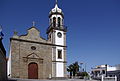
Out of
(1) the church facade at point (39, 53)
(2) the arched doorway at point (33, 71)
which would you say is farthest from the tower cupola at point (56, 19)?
(2) the arched doorway at point (33, 71)

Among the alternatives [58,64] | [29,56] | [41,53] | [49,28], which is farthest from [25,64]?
[49,28]

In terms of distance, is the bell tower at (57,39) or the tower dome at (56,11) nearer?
the bell tower at (57,39)

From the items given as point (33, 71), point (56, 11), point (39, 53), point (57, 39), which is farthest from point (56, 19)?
point (33, 71)

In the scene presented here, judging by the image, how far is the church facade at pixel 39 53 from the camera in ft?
98.4

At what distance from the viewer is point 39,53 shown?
32.3m

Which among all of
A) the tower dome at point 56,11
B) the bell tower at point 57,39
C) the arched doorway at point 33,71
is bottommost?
the arched doorway at point 33,71

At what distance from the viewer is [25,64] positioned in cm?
3067

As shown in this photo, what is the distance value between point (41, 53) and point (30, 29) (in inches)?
196

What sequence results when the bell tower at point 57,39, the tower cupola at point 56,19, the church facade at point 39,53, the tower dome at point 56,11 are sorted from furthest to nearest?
the tower dome at point 56,11 → the tower cupola at point 56,19 → the bell tower at point 57,39 → the church facade at point 39,53

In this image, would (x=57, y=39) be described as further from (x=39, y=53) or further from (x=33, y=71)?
(x=33, y=71)

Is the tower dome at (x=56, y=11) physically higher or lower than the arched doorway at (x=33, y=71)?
higher

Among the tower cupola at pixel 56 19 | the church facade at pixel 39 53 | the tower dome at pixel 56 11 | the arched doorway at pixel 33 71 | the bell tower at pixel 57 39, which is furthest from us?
the tower dome at pixel 56 11

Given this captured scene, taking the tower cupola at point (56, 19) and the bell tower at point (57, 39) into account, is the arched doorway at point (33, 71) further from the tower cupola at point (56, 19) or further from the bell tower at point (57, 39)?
the tower cupola at point (56, 19)

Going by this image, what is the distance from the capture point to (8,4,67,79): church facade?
30.0m
